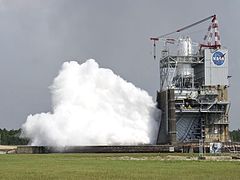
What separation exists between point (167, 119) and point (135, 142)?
43.2ft

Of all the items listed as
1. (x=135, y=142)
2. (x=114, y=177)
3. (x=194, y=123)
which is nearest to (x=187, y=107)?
(x=194, y=123)

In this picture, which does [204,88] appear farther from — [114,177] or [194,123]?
[114,177]

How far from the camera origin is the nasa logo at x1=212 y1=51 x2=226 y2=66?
163250 millimetres

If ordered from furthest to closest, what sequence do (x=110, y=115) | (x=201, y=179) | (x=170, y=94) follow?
(x=110, y=115) < (x=170, y=94) < (x=201, y=179)

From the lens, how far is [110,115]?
168 metres

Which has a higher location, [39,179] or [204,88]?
[204,88]

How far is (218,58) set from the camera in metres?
164

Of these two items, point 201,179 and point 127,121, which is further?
point 127,121

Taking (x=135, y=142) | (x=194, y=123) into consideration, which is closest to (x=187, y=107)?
(x=194, y=123)

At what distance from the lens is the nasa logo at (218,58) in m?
163

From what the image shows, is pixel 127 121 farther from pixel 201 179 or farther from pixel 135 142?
pixel 201 179

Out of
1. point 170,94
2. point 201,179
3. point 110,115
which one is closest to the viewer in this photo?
point 201,179

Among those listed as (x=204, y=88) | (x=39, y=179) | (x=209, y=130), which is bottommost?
(x=39, y=179)

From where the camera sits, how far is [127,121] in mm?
169750
